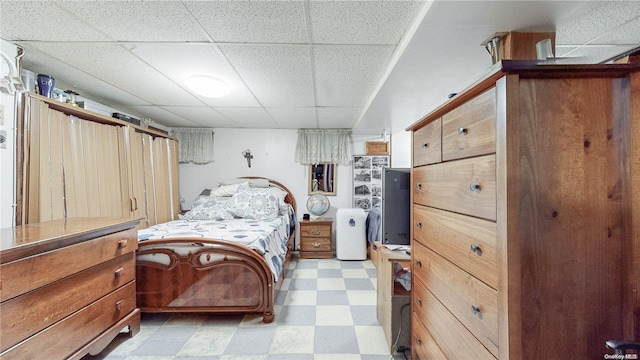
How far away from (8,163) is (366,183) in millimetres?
3803

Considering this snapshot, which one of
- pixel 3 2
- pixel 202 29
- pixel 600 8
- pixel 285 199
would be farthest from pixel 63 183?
pixel 600 8

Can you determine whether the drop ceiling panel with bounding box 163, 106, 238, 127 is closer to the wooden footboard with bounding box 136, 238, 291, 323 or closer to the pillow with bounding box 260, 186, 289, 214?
the pillow with bounding box 260, 186, 289, 214

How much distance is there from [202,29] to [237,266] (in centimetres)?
170

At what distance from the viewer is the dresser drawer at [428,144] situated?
111 centimetres

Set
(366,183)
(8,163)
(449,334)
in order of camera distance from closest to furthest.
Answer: (449,334) → (8,163) → (366,183)

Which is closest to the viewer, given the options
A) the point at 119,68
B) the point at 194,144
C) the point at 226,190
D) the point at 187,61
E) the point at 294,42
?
the point at 294,42

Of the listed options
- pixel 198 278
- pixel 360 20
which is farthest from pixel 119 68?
pixel 360 20

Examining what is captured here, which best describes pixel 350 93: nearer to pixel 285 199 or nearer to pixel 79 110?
pixel 285 199

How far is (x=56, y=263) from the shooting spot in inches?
49.5

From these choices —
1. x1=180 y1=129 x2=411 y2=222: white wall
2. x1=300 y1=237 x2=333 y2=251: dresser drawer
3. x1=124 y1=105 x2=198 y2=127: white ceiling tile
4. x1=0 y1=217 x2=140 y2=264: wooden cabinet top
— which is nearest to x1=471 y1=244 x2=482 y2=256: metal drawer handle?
x1=0 y1=217 x2=140 y2=264: wooden cabinet top

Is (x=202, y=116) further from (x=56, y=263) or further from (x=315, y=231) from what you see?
(x=56, y=263)

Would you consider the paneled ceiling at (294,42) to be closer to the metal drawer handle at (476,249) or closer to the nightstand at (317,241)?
the metal drawer handle at (476,249)

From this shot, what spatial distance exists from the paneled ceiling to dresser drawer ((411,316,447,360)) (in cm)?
127

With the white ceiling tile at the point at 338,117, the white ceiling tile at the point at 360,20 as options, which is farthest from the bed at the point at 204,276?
the white ceiling tile at the point at 338,117
